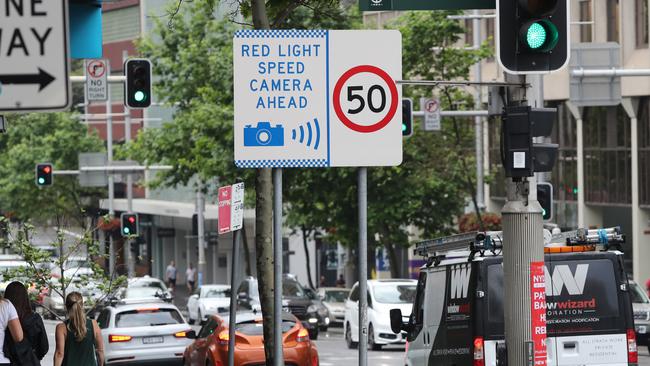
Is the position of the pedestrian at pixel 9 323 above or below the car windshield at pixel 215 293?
above

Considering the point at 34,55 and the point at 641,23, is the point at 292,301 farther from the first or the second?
the point at 34,55

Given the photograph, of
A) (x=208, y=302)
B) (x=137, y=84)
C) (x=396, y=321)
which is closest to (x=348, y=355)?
(x=137, y=84)

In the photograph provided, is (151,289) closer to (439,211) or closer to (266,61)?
(439,211)

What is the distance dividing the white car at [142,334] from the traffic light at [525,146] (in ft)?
58.2

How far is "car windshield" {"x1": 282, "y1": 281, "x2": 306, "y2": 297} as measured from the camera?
43.3 meters

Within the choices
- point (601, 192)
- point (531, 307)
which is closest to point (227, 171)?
point (601, 192)

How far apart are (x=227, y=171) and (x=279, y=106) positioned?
32.9 meters

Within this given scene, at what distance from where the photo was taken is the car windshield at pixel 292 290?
43.3 metres

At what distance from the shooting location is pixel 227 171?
140 ft

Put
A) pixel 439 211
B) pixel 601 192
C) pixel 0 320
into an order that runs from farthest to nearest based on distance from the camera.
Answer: pixel 601 192 < pixel 439 211 < pixel 0 320

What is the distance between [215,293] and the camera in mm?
48969

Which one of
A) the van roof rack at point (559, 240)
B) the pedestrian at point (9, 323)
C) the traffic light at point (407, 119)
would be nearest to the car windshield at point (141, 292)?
the traffic light at point (407, 119)

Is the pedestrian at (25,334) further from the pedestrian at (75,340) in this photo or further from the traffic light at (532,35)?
the traffic light at (532,35)

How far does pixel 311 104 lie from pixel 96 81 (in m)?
20.0
